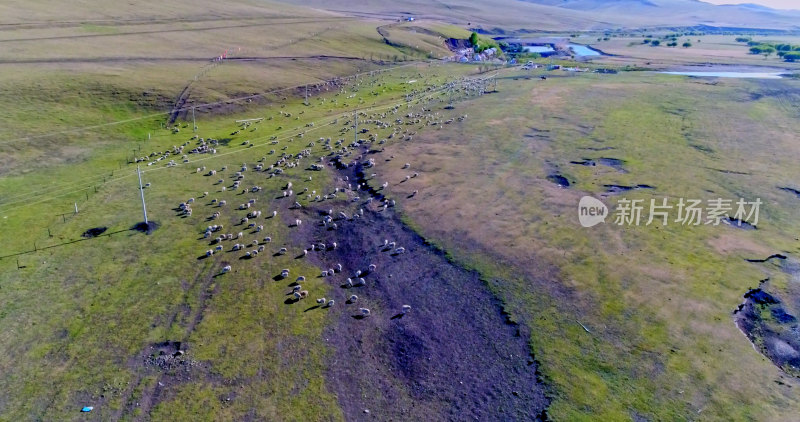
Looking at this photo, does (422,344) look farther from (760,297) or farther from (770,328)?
(760,297)

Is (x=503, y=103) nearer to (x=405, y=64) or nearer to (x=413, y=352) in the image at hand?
(x=405, y=64)

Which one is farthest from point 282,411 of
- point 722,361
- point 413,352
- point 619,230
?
point 619,230

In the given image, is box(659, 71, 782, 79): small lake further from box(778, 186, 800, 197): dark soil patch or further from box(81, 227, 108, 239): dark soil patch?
box(81, 227, 108, 239): dark soil patch

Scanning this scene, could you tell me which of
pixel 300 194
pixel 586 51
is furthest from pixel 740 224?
pixel 586 51

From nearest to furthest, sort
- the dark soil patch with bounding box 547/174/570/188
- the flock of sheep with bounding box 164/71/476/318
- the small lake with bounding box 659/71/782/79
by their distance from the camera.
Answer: the flock of sheep with bounding box 164/71/476/318
the dark soil patch with bounding box 547/174/570/188
the small lake with bounding box 659/71/782/79

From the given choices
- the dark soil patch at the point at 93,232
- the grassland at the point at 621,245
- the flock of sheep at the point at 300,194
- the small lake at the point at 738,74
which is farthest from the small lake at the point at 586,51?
the dark soil patch at the point at 93,232

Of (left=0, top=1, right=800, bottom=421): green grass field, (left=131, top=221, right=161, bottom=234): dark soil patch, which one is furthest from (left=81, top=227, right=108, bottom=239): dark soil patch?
(left=131, top=221, right=161, bottom=234): dark soil patch
